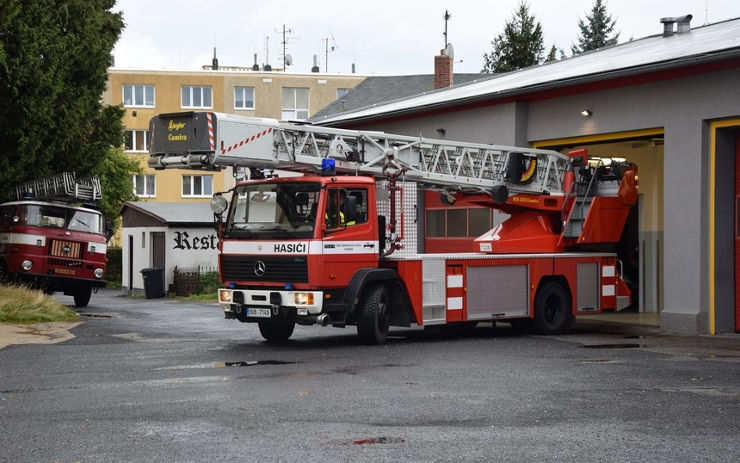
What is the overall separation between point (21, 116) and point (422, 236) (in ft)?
34.2

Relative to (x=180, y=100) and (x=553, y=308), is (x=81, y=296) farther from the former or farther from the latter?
(x=180, y=100)

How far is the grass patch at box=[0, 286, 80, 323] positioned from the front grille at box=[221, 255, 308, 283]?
6.05 metres

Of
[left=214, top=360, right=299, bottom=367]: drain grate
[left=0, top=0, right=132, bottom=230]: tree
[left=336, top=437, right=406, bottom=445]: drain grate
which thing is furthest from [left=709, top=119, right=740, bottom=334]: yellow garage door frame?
[left=0, top=0, right=132, bottom=230]: tree

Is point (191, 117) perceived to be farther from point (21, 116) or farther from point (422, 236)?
point (422, 236)

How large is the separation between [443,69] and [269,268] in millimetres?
30178

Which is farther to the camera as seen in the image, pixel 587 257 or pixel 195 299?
pixel 195 299

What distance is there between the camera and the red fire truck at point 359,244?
50.2 ft

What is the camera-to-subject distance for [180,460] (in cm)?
751

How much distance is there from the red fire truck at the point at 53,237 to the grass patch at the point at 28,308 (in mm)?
4232

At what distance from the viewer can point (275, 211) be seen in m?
15.6

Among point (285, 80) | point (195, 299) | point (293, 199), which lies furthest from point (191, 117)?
point (285, 80)

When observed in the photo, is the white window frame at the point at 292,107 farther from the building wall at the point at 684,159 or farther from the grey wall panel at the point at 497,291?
the grey wall panel at the point at 497,291

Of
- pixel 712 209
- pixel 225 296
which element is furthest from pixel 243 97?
pixel 225 296

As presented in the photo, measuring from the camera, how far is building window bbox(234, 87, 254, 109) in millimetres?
67000
